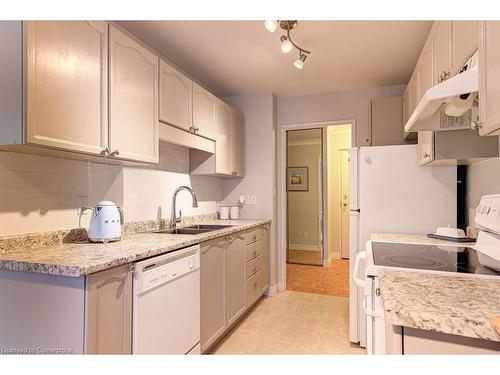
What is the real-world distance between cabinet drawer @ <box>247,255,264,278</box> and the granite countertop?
1.18m

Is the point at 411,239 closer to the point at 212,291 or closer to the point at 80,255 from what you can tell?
the point at 212,291

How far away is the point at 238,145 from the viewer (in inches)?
132

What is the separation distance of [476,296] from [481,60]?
2.56 feet

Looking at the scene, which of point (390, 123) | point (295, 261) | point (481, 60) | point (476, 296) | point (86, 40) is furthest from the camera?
point (295, 261)

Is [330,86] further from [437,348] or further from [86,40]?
[437,348]

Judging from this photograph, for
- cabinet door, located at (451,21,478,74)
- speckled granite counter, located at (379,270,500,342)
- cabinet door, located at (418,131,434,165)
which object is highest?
cabinet door, located at (451,21,478,74)

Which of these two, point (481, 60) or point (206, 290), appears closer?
point (481, 60)

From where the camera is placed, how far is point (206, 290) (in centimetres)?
204

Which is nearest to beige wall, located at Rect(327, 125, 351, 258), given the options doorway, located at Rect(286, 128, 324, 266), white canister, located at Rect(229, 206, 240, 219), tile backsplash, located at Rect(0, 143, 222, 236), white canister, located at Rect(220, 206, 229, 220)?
doorway, located at Rect(286, 128, 324, 266)

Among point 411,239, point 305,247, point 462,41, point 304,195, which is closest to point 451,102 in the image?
point 462,41

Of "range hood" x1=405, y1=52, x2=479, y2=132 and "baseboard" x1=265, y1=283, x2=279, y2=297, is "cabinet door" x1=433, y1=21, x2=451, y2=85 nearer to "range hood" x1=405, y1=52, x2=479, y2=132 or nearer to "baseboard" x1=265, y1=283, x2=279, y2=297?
"range hood" x1=405, y1=52, x2=479, y2=132

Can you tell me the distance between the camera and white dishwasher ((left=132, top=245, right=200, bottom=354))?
1386 millimetres
